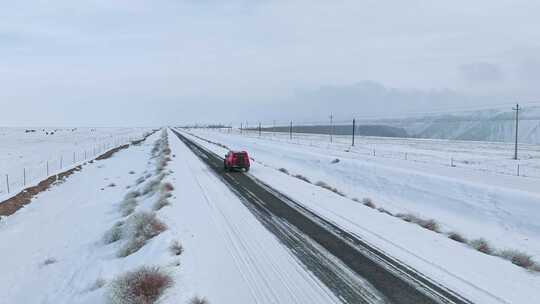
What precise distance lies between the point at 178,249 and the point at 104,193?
16397mm

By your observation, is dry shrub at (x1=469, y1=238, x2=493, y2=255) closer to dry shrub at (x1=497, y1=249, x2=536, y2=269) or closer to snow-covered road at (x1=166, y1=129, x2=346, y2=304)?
dry shrub at (x1=497, y1=249, x2=536, y2=269)

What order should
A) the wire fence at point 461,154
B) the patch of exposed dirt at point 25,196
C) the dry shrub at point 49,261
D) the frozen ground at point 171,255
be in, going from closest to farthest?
the frozen ground at point 171,255
the dry shrub at point 49,261
the patch of exposed dirt at point 25,196
the wire fence at point 461,154

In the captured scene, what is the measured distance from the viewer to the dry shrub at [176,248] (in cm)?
993

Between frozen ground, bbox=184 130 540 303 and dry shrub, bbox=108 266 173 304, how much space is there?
561cm

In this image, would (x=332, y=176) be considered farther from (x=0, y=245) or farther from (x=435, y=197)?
(x=0, y=245)

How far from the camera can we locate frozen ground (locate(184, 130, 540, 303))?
29.0ft

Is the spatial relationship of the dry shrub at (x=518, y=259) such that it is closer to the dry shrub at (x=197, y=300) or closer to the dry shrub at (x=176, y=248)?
the dry shrub at (x=197, y=300)

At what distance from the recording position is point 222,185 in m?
22.5

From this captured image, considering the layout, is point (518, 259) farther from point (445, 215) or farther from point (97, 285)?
point (97, 285)

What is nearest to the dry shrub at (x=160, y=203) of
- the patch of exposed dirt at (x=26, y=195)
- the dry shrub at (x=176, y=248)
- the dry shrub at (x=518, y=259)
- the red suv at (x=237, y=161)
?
the dry shrub at (x=176, y=248)

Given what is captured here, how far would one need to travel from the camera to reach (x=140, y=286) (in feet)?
24.9

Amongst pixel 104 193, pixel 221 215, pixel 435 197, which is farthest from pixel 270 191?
pixel 104 193

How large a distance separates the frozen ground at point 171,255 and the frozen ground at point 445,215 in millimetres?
3058

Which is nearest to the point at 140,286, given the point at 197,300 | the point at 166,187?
the point at 197,300
